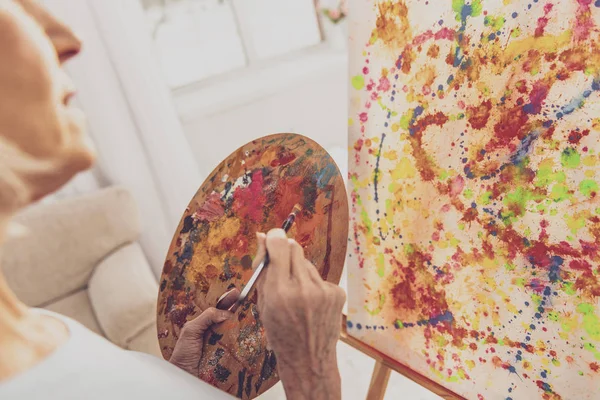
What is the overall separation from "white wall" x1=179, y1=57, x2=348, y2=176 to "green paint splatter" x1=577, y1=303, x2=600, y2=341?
1673mm

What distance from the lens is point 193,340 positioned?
889mm

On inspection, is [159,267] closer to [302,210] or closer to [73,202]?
[73,202]

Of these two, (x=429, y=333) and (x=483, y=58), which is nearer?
(x=483, y=58)

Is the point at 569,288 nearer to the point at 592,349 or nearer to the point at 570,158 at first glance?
the point at 592,349

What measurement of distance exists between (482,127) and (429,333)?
0.52 m

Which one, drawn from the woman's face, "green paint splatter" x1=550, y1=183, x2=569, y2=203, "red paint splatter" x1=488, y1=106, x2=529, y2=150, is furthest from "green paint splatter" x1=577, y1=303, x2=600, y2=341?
the woman's face

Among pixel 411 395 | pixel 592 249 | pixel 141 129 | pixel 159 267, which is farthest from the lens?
pixel 159 267

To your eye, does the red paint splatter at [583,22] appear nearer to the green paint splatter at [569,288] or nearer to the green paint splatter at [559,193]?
the green paint splatter at [559,193]

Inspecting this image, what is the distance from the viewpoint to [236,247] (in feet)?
3.16

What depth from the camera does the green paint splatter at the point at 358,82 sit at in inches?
39.3

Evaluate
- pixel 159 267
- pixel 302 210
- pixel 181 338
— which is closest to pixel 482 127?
pixel 302 210

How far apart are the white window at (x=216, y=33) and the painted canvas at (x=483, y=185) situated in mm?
1610

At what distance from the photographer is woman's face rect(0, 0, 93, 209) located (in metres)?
0.38

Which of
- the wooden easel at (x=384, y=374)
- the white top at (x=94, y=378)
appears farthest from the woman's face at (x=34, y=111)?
the wooden easel at (x=384, y=374)
